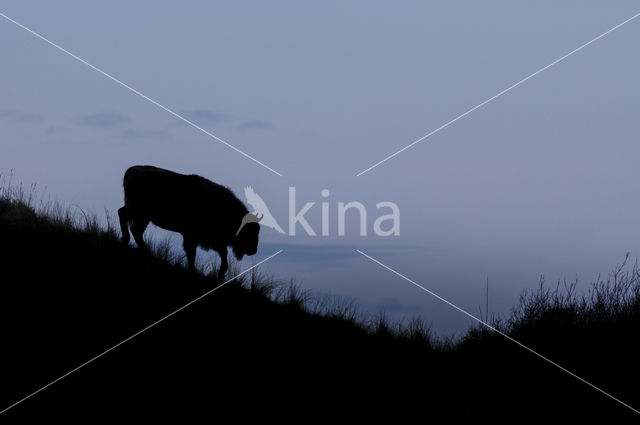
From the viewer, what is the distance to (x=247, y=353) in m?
7.77

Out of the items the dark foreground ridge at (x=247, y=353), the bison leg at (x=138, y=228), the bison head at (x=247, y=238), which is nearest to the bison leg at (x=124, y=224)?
the bison leg at (x=138, y=228)

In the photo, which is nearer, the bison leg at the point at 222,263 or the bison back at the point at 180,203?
the bison leg at the point at 222,263

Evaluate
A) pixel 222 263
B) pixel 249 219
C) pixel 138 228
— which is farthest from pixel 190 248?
pixel 249 219

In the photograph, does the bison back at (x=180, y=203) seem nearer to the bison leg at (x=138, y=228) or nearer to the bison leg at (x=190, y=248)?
the bison leg at (x=138, y=228)

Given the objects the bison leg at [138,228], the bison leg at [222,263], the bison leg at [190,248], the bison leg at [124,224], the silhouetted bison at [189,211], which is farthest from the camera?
the silhouetted bison at [189,211]

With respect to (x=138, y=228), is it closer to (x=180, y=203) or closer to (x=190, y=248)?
(x=180, y=203)

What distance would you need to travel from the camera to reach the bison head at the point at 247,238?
1211 cm

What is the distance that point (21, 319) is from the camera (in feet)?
24.5

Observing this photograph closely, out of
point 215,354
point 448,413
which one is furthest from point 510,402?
point 215,354

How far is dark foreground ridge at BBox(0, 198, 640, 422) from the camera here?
21.7ft

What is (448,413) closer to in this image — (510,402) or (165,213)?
(510,402)

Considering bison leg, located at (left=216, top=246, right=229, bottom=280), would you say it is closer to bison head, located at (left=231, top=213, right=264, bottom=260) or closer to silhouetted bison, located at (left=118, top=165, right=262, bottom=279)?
silhouetted bison, located at (left=118, top=165, right=262, bottom=279)

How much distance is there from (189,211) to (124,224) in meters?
1.21

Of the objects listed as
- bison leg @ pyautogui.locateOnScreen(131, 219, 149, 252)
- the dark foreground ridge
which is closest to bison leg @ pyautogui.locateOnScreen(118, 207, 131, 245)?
bison leg @ pyautogui.locateOnScreen(131, 219, 149, 252)
